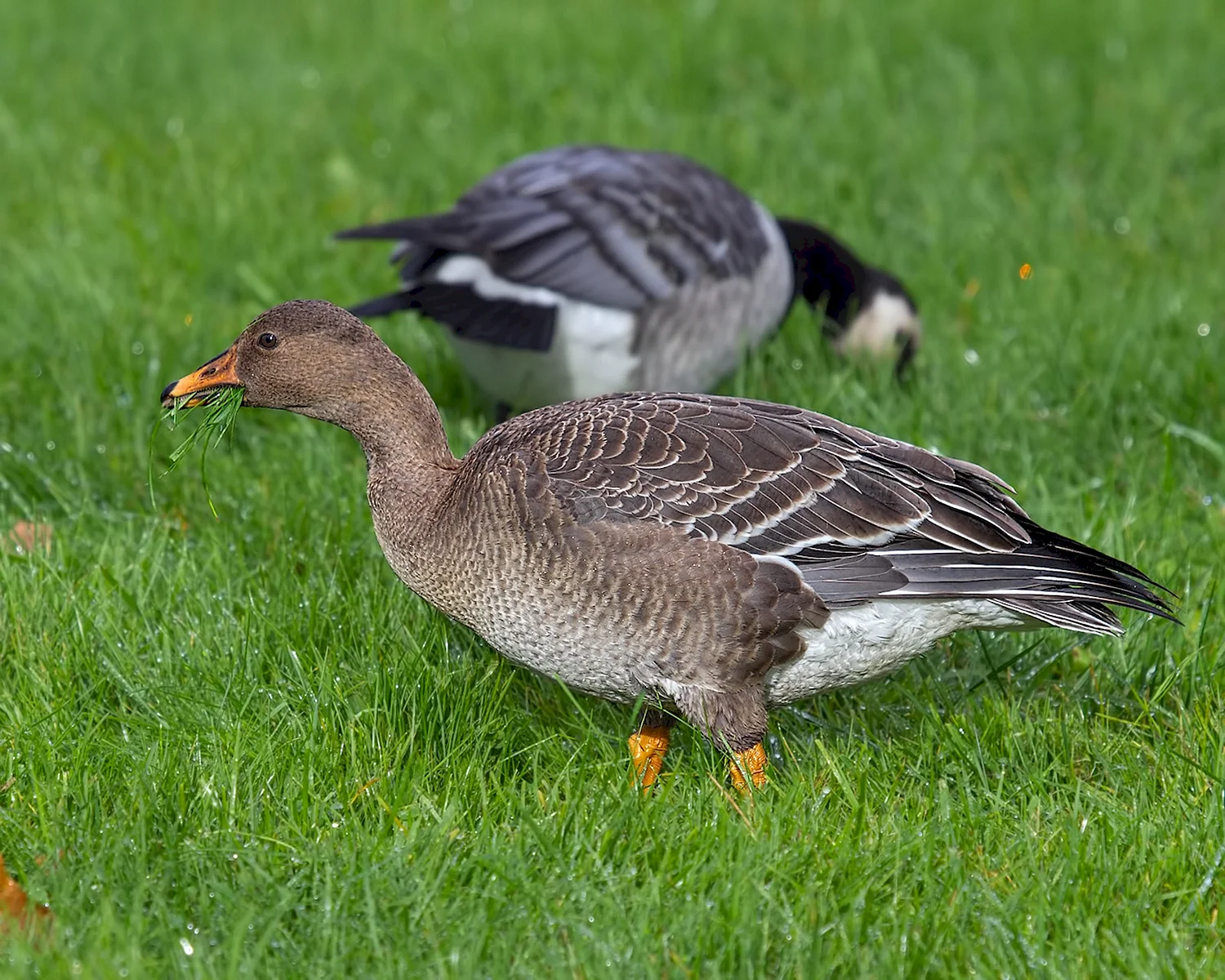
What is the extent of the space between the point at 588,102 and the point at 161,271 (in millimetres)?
2733

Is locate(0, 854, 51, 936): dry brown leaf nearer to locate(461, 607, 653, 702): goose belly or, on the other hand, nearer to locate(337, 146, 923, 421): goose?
locate(461, 607, 653, 702): goose belly

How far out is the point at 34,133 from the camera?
26.4 ft

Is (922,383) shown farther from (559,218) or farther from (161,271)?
(161,271)

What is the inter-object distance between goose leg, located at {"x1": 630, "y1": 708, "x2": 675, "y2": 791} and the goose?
6.78 feet

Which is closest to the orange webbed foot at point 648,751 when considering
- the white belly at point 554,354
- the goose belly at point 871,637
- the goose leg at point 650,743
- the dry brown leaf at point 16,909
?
the goose leg at point 650,743

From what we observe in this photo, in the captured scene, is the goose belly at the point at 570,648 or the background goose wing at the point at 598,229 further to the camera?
the background goose wing at the point at 598,229

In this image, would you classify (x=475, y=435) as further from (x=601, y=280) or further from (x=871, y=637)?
(x=871, y=637)

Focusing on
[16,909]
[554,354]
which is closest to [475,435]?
[554,354]

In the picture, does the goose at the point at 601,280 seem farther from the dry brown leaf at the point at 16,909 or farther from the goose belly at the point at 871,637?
the dry brown leaf at the point at 16,909

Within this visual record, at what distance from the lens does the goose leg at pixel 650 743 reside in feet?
12.9

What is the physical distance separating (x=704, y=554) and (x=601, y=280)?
255 cm

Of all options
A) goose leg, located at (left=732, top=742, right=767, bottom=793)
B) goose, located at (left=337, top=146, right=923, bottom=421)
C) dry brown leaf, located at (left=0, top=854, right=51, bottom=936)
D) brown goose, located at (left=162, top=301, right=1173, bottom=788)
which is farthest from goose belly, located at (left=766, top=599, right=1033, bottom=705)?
goose, located at (left=337, top=146, right=923, bottom=421)

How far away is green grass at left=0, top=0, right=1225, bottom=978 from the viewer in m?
3.21

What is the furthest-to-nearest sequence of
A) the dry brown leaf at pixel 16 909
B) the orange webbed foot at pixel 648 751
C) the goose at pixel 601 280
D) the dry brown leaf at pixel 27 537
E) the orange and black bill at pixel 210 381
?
1. the goose at pixel 601 280
2. the dry brown leaf at pixel 27 537
3. the orange and black bill at pixel 210 381
4. the orange webbed foot at pixel 648 751
5. the dry brown leaf at pixel 16 909
